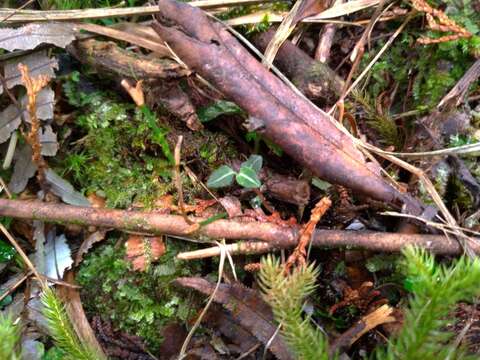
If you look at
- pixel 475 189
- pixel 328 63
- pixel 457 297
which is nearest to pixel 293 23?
pixel 328 63

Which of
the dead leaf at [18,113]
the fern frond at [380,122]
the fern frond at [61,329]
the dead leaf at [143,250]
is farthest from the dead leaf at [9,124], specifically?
the fern frond at [380,122]

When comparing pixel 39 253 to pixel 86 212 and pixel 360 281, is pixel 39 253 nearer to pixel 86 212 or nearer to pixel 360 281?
pixel 86 212

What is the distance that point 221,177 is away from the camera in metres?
1.92

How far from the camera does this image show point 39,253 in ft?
6.75

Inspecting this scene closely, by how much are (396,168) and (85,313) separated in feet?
4.91

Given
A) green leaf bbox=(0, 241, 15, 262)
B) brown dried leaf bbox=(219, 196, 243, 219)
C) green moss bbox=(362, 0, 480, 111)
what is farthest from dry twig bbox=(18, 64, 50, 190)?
green moss bbox=(362, 0, 480, 111)

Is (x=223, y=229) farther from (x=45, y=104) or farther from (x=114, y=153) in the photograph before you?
(x=45, y=104)

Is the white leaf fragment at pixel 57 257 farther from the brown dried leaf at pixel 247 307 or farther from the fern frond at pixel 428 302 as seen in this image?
the fern frond at pixel 428 302

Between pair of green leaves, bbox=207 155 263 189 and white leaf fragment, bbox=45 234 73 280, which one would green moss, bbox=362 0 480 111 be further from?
white leaf fragment, bbox=45 234 73 280

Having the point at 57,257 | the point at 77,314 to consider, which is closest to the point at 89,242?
the point at 57,257

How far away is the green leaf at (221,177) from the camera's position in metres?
1.91

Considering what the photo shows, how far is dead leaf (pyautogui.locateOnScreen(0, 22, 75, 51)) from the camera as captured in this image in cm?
205

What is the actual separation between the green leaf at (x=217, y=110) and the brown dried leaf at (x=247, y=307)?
71cm

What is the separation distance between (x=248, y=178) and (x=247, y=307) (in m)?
0.51
